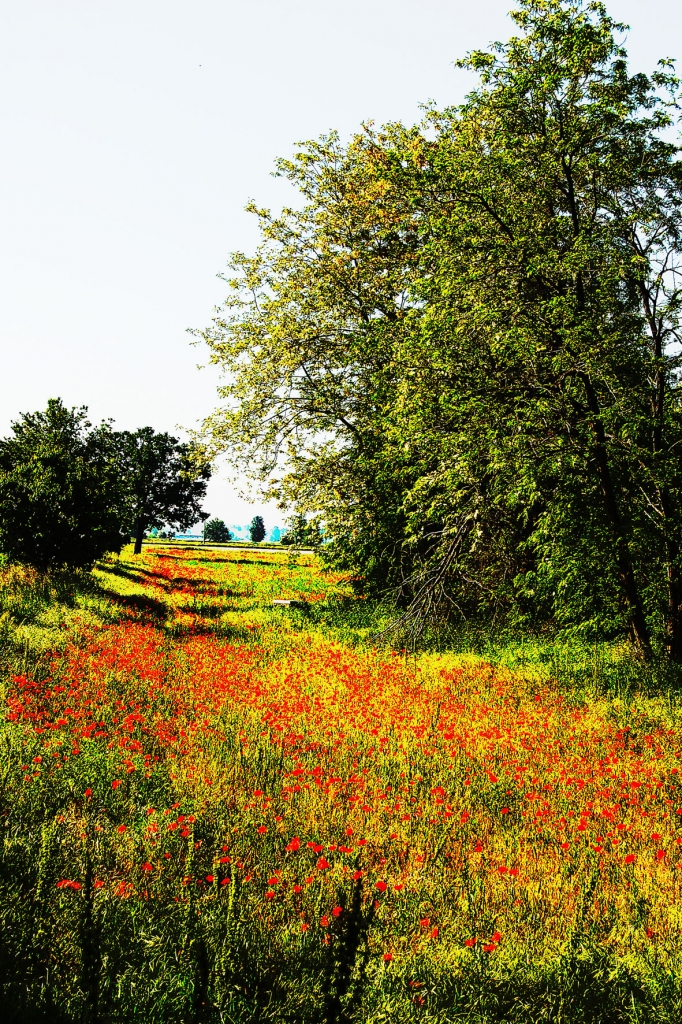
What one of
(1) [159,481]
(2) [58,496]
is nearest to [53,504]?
(2) [58,496]

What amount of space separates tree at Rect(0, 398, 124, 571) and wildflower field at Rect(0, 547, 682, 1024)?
28.2ft

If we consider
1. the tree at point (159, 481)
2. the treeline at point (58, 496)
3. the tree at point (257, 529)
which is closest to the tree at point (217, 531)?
the tree at point (257, 529)

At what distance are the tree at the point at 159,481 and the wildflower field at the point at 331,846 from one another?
1587 inches

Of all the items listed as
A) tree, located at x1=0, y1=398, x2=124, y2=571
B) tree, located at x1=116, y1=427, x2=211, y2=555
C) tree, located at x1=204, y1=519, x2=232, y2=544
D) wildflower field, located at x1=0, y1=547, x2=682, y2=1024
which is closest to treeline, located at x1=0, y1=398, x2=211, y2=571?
tree, located at x1=0, y1=398, x2=124, y2=571

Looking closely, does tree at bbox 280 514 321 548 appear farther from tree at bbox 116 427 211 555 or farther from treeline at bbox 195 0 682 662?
tree at bbox 116 427 211 555

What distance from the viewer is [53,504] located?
17.9m

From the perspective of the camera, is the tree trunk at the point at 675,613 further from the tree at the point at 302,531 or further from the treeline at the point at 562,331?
the tree at the point at 302,531

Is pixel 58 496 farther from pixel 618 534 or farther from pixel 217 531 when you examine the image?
pixel 217 531

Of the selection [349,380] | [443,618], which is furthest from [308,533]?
[443,618]

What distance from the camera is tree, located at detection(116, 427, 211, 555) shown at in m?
49.1

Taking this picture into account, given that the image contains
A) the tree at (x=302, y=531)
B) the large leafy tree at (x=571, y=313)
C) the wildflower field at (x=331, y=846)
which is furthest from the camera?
the tree at (x=302, y=531)

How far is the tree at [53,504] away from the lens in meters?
18.0

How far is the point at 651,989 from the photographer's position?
3455 mm

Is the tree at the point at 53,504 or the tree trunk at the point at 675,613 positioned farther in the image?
the tree at the point at 53,504
